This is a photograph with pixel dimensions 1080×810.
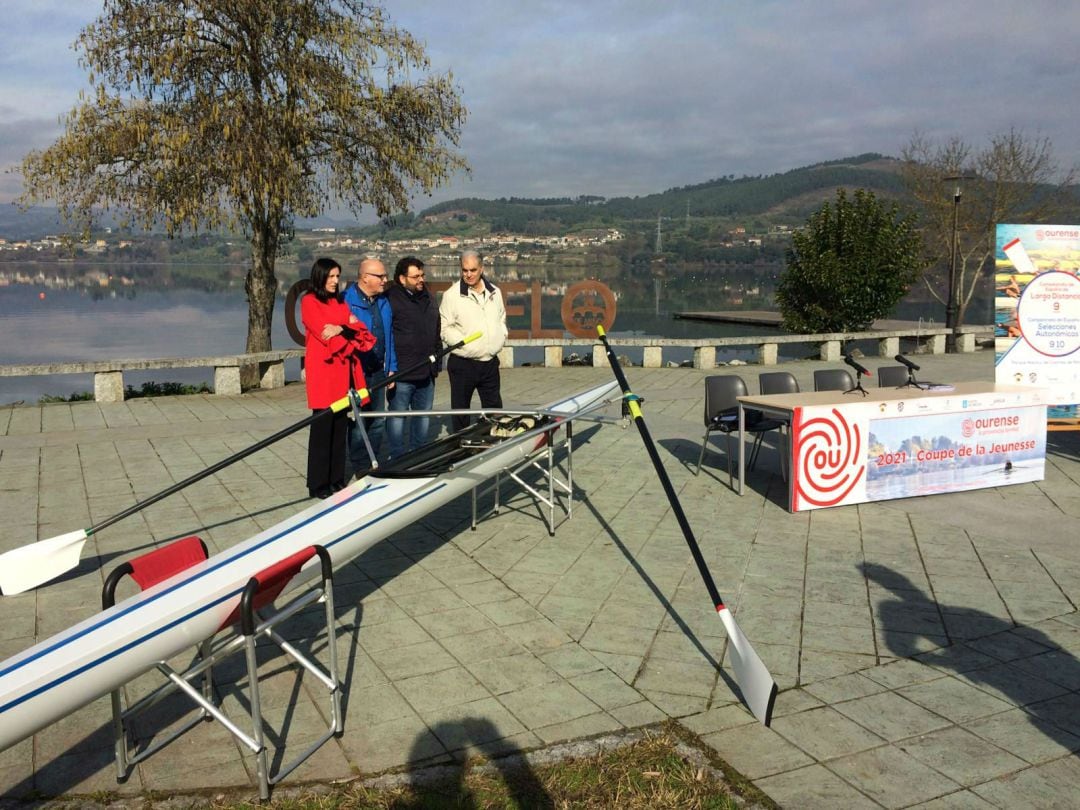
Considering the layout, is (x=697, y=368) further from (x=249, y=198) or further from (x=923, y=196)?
(x=923, y=196)

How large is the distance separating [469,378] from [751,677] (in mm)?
4081

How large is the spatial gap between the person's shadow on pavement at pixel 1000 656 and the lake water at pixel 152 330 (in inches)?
635

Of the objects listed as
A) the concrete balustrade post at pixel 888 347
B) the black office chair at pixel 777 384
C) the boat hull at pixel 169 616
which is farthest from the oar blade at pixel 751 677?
the concrete balustrade post at pixel 888 347

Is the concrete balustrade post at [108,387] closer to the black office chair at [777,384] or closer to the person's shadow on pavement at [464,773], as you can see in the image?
the black office chair at [777,384]

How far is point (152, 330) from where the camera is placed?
3794 centimetres

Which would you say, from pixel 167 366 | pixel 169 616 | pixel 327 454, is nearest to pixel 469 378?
pixel 327 454

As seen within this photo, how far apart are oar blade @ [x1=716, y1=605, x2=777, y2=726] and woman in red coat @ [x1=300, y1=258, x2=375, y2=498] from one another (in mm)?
3712

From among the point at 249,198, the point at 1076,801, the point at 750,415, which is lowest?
the point at 1076,801

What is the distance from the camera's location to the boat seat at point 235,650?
2994 millimetres

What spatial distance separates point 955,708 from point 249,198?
1370 cm

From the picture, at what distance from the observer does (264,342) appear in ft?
50.7

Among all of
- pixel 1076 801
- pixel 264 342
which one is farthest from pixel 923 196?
pixel 1076 801

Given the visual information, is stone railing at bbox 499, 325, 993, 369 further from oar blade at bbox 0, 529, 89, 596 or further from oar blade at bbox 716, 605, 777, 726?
oar blade at bbox 716, 605, 777, 726

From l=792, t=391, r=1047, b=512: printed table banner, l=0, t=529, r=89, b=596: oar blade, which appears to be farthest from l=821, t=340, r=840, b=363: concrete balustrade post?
l=0, t=529, r=89, b=596: oar blade
